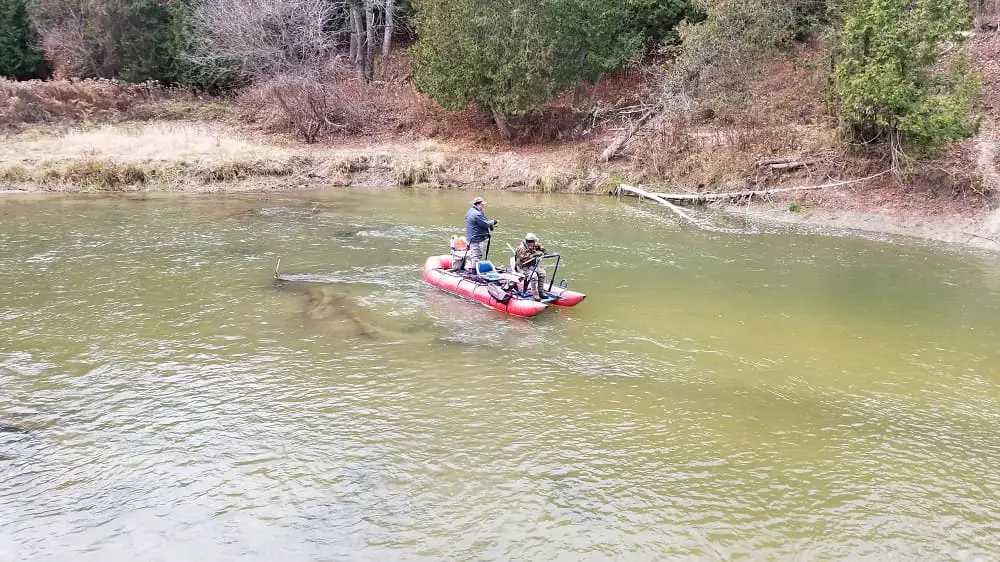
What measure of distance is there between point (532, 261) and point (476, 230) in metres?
1.68

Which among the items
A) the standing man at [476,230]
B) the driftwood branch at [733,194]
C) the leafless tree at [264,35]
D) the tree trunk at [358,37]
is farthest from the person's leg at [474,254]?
the tree trunk at [358,37]

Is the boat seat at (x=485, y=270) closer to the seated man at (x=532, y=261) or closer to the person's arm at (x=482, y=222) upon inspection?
the seated man at (x=532, y=261)

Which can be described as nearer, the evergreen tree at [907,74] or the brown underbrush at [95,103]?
the evergreen tree at [907,74]

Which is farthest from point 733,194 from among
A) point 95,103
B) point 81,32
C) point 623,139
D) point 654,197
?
point 81,32

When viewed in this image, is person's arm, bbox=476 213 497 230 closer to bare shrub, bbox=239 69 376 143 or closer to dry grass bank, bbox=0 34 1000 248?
dry grass bank, bbox=0 34 1000 248

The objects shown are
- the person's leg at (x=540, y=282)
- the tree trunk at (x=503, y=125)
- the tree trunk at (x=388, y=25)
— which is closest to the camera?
the person's leg at (x=540, y=282)

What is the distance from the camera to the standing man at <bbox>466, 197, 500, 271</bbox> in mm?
13609

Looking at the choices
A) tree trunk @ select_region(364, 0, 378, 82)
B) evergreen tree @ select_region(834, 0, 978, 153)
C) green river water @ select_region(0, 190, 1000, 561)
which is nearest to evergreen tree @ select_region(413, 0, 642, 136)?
tree trunk @ select_region(364, 0, 378, 82)

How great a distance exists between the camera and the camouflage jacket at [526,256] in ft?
41.1

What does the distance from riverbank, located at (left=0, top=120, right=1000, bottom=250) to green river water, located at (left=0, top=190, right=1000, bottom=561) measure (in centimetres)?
495

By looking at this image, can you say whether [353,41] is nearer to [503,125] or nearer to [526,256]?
[503,125]

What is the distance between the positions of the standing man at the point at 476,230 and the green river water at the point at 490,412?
3.68 feet

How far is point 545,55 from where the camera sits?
85.9 feet

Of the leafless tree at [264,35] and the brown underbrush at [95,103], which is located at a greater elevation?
the leafless tree at [264,35]
